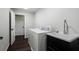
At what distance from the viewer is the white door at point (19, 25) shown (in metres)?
2.50

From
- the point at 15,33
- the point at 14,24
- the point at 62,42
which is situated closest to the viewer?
the point at 62,42

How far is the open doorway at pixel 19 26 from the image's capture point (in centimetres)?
250

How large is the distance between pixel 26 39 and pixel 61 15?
6.92 ft

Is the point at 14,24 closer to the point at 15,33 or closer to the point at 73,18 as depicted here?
the point at 15,33

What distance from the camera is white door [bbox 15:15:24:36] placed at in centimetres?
250

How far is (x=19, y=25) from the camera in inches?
102

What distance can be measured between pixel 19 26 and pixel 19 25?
0.17 feet

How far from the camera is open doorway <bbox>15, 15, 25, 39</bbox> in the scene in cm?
250
